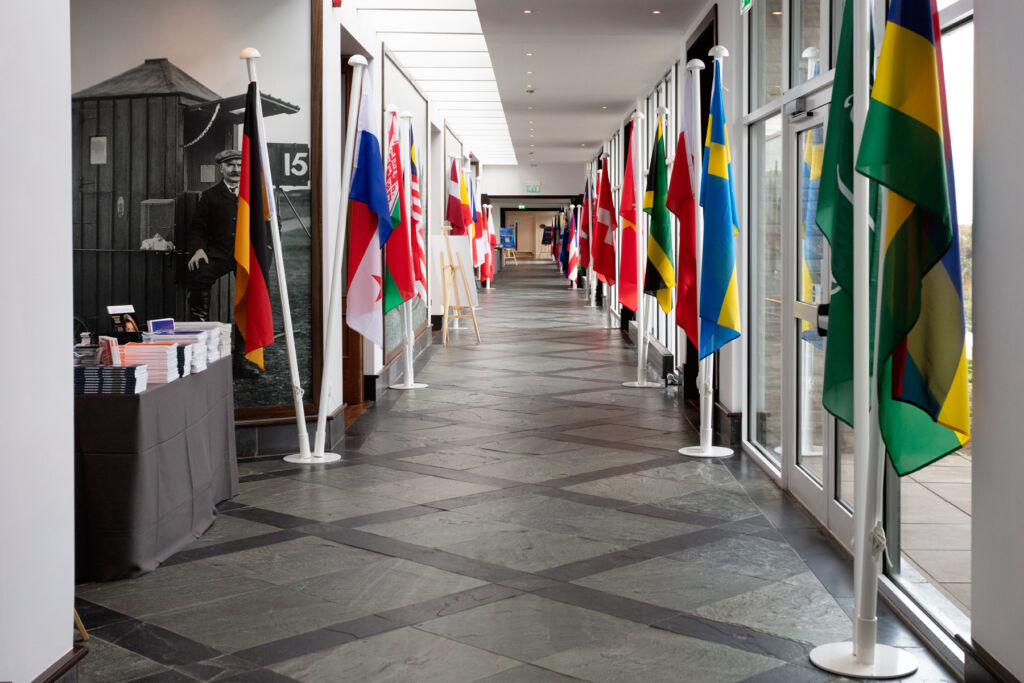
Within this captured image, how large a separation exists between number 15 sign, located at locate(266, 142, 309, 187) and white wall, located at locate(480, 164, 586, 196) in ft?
71.7

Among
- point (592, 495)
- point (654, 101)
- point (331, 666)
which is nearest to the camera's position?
point (331, 666)

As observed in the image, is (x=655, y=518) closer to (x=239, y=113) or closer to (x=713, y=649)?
(x=713, y=649)

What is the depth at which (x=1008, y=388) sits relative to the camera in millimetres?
2576

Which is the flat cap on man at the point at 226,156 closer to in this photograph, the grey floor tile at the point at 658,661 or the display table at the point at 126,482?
the display table at the point at 126,482

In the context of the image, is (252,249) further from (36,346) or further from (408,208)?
(408,208)

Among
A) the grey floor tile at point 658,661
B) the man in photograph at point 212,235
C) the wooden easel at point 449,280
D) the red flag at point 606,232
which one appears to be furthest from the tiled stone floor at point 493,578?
the wooden easel at point 449,280

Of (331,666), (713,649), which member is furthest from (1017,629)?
(331,666)

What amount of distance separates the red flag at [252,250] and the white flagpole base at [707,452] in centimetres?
256

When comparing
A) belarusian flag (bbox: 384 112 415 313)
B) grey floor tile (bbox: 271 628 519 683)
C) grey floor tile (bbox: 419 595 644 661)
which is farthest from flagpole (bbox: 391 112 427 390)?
grey floor tile (bbox: 271 628 519 683)

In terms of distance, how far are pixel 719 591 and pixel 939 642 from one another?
2.64 feet

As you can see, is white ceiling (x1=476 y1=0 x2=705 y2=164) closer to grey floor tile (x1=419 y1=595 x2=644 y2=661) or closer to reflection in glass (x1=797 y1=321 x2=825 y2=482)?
reflection in glass (x1=797 y1=321 x2=825 y2=482)

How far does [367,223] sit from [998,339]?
14.3 feet

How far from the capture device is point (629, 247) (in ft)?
31.9

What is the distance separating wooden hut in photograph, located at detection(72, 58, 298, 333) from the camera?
6.12 metres
